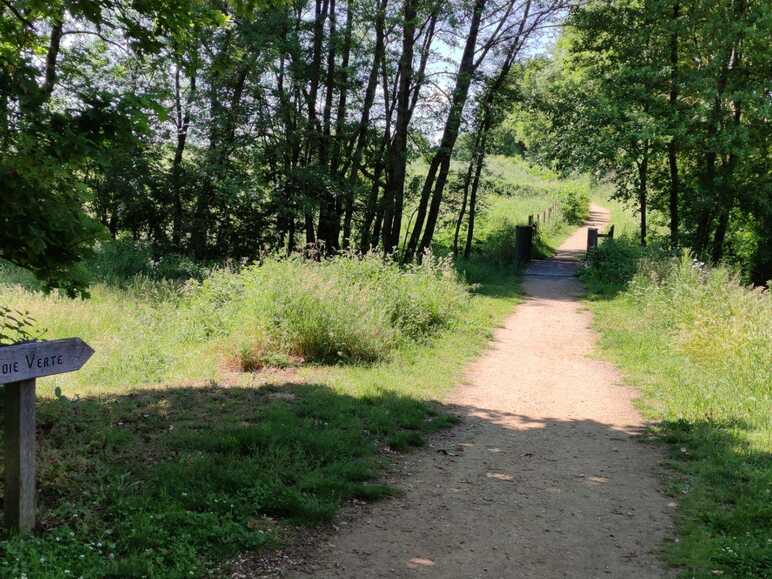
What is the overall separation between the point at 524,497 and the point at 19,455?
3.84m

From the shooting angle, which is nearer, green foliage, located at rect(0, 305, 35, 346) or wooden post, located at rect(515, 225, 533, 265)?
green foliage, located at rect(0, 305, 35, 346)

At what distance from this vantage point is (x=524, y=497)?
5.86m

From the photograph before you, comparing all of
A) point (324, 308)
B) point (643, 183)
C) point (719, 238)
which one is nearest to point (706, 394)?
point (324, 308)

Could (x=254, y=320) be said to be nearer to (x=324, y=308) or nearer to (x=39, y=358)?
(x=324, y=308)

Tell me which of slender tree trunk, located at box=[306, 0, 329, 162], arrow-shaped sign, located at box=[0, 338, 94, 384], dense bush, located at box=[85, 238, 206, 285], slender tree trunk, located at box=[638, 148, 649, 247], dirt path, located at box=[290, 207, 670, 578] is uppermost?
slender tree trunk, located at box=[306, 0, 329, 162]

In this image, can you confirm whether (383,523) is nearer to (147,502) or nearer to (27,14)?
(147,502)

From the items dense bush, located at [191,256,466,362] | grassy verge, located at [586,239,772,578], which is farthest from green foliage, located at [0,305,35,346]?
grassy verge, located at [586,239,772,578]

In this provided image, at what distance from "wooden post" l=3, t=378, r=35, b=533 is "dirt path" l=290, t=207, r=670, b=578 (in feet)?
5.63

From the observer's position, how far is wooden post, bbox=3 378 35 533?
414cm

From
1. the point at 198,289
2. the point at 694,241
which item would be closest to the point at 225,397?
the point at 198,289

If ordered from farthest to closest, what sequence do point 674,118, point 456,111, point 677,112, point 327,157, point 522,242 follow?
point 522,242 → point 327,157 → point 456,111 → point 677,112 → point 674,118

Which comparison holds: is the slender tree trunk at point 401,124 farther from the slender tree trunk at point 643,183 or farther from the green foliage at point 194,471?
the green foliage at point 194,471

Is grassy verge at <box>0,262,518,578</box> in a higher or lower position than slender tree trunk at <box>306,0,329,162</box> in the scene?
lower

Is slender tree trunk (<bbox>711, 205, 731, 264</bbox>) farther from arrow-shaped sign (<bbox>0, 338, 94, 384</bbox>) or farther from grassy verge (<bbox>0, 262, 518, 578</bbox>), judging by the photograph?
arrow-shaped sign (<bbox>0, 338, 94, 384</bbox>)
